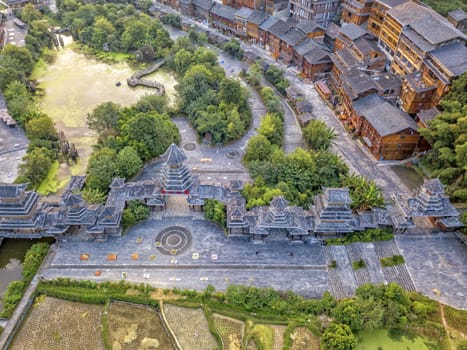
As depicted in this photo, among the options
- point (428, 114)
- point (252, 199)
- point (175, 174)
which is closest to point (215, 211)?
point (252, 199)

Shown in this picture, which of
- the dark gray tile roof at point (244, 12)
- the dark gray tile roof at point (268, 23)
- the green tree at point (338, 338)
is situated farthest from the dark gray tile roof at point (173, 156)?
the dark gray tile roof at point (244, 12)

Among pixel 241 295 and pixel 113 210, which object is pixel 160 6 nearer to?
pixel 113 210

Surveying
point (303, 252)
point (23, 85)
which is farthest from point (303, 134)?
point (23, 85)

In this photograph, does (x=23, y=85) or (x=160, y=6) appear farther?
(x=160, y=6)

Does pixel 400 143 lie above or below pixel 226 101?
below

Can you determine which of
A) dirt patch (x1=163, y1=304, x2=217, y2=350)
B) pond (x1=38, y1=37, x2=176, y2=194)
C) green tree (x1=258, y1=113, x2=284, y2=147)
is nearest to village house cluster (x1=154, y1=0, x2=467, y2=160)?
green tree (x1=258, y1=113, x2=284, y2=147)

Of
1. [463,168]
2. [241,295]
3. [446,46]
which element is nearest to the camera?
[241,295]
